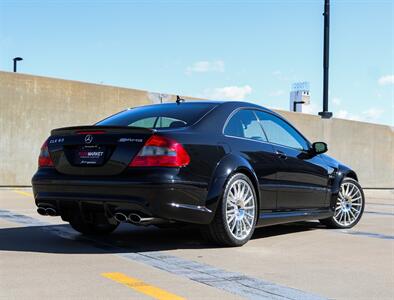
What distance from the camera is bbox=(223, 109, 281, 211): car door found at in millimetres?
5883

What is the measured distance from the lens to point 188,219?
520 cm

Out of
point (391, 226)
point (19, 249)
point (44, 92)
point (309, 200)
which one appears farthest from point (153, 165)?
point (44, 92)

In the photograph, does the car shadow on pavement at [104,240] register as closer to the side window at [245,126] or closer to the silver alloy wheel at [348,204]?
the silver alloy wheel at [348,204]

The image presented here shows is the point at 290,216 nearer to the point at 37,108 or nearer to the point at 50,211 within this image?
the point at 50,211

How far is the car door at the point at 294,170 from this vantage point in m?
6.45

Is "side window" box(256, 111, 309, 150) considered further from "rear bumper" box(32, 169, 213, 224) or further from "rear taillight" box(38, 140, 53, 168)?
"rear taillight" box(38, 140, 53, 168)

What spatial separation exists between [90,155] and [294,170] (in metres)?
2.46

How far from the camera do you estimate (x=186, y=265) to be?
478 centimetres

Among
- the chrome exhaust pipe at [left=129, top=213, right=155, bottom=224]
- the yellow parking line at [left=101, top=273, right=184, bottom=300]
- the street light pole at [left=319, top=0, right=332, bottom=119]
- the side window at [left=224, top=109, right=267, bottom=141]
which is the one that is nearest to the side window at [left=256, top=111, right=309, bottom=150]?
the side window at [left=224, top=109, right=267, bottom=141]

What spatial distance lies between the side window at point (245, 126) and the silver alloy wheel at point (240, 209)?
534mm

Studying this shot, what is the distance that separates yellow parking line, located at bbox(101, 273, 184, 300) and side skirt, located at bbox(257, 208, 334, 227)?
81.6 inches

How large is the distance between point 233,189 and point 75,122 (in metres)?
9.43

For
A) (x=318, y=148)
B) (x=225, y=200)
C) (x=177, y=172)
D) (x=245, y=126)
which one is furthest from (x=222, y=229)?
(x=318, y=148)

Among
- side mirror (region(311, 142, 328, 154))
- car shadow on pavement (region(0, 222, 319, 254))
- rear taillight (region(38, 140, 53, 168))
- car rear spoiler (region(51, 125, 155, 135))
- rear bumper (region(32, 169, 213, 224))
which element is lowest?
car shadow on pavement (region(0, 222, 319, 254))
